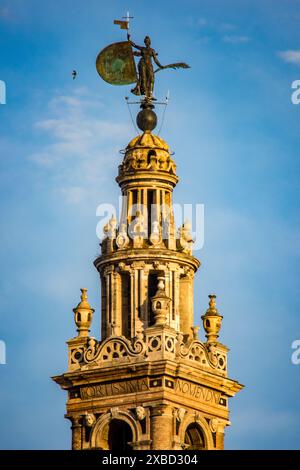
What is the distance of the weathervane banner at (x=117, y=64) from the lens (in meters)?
114

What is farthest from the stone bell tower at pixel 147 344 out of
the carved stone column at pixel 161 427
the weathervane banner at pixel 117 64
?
the weathervane banner at pixel 117 64

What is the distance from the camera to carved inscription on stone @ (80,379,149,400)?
107 metres

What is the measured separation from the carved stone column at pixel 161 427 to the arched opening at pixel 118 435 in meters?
1.51

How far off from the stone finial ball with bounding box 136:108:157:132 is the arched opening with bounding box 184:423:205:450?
1257 cm

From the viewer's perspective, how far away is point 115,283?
11031 cm

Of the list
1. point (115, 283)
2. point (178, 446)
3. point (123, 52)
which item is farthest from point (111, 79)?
point (178, 446)

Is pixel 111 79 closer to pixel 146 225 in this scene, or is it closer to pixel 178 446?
pixel 146 225

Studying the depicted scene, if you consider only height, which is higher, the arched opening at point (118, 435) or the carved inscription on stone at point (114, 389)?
Result: the carved inscription on stone at point (114, 389)

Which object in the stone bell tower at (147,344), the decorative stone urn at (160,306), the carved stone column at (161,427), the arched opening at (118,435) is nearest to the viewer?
the carved stone column at (161,427)

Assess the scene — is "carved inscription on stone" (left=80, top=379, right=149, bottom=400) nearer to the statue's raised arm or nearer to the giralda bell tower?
the giralda bell tower

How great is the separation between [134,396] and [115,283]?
16.9 feet

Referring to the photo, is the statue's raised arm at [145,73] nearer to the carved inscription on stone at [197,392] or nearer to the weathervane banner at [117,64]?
the weathervane banner at [117,64]
